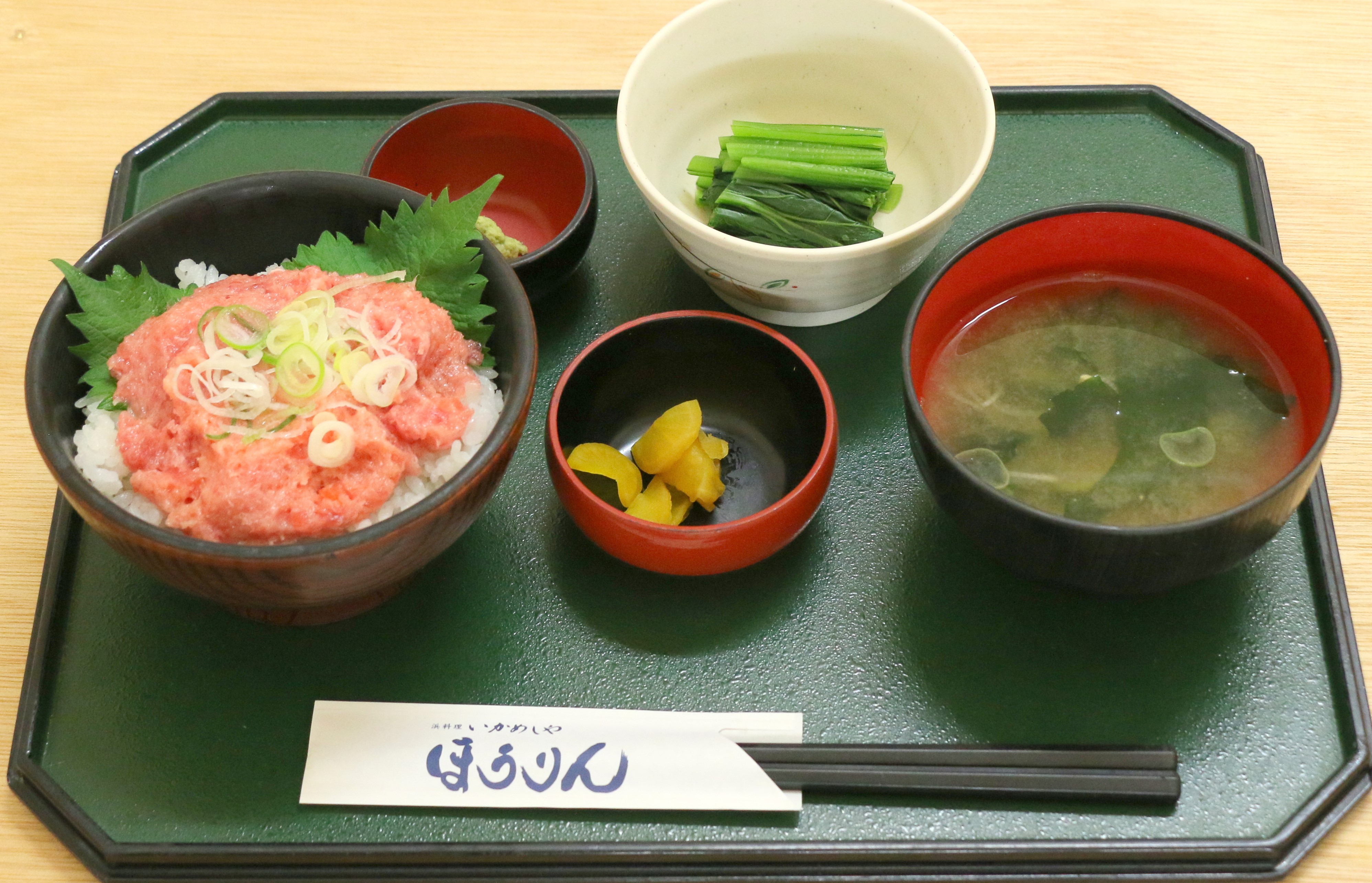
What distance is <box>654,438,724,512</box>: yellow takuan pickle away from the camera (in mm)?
1621

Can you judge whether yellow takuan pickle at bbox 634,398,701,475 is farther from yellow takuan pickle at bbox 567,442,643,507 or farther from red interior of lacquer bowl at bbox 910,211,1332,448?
red interior of lacquer bowl at bbox 910,211,1332,448

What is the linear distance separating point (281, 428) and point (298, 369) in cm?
9

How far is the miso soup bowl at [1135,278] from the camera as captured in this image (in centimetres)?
133

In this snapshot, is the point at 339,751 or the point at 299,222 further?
the point at 299,222

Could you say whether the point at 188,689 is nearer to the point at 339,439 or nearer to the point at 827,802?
the point at 339,439

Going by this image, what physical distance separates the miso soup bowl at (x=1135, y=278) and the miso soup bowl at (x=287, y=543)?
0.59 meters

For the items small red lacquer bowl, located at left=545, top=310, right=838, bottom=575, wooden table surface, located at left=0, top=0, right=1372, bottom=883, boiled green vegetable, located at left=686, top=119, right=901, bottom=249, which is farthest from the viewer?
wooden table surface, located at left=0, top=0, right=1372, bottom=883

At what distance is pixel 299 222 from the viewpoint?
1.69 meters

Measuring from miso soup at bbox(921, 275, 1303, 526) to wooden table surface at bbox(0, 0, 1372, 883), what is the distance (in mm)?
466

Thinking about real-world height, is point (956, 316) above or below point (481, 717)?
above

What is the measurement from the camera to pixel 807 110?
207 centimetres

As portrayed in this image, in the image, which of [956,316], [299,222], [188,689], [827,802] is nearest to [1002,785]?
[827,802]

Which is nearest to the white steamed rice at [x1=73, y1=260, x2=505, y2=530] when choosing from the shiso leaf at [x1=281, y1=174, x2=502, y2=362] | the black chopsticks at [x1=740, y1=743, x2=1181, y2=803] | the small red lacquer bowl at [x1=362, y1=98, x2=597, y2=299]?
the shiso leaf at [x1=281, y1=174, x2=502, y2=362]

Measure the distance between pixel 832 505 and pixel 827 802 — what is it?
18.5 inches
